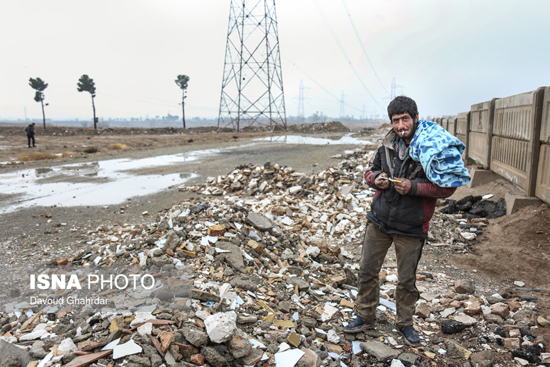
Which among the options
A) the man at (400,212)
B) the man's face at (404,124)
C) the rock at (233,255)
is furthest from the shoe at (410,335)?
the rock at (233,255)

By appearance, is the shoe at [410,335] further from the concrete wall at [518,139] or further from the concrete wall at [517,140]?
the concrete wall at [517,140]

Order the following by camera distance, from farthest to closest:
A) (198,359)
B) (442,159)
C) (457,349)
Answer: (457,349) → (442,159) → (198,359)

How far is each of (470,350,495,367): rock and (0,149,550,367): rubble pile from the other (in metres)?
0.01

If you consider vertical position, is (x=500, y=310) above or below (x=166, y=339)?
below

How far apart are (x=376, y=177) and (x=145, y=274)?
2.65 metres

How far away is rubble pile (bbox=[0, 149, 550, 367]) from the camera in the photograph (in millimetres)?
2406

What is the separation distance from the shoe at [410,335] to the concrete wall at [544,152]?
344cm

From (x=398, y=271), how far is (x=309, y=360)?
3.28 feet

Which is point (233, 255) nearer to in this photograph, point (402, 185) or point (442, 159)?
point (402, 185)

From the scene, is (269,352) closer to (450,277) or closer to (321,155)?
(450,277)

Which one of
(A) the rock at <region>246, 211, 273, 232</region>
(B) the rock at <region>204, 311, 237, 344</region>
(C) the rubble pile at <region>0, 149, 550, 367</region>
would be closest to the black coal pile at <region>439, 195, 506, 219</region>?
(C) the rubble pile at <region>0, 149, 550, 367</region>

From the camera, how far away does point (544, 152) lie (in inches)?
193

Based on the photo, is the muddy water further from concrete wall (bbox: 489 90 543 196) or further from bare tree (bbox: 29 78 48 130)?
bare tree (bbox: 29 78 48 130)

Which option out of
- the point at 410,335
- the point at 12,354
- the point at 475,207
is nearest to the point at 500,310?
the point at 410,335
